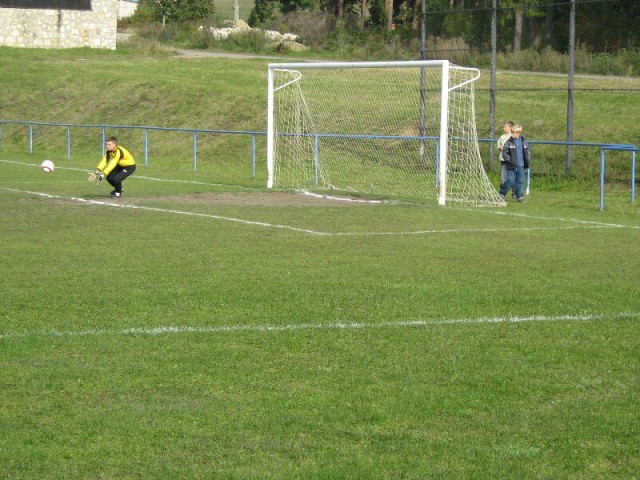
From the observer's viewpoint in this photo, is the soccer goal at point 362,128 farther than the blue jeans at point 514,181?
Yes

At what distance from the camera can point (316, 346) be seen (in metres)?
8.59

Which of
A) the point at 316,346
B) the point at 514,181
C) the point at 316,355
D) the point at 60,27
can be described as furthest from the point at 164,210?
the point at 60,27

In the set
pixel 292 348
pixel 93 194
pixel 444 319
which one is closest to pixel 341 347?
pixel 292 348

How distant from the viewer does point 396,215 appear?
63.1ft

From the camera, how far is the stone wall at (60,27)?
62.2m

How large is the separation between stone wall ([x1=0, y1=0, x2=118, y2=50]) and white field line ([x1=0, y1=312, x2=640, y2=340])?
55.9m

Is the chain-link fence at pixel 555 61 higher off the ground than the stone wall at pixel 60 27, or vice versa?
the stone wall at pixel 60 27

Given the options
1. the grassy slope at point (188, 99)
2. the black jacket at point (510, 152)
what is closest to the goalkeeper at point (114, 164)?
the black jacket at point (510, 152)

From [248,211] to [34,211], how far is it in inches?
140

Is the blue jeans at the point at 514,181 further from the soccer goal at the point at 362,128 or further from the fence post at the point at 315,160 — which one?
the fence post at the point at 315,160

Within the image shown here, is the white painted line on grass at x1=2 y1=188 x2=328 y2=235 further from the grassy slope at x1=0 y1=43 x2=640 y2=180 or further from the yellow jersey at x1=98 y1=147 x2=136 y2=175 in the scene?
the grassy slope at x1=0 y1=43 x2=640 y2=180

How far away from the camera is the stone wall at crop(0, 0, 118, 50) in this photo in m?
62.2

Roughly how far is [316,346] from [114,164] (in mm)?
13530

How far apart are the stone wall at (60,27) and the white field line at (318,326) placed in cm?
5593
